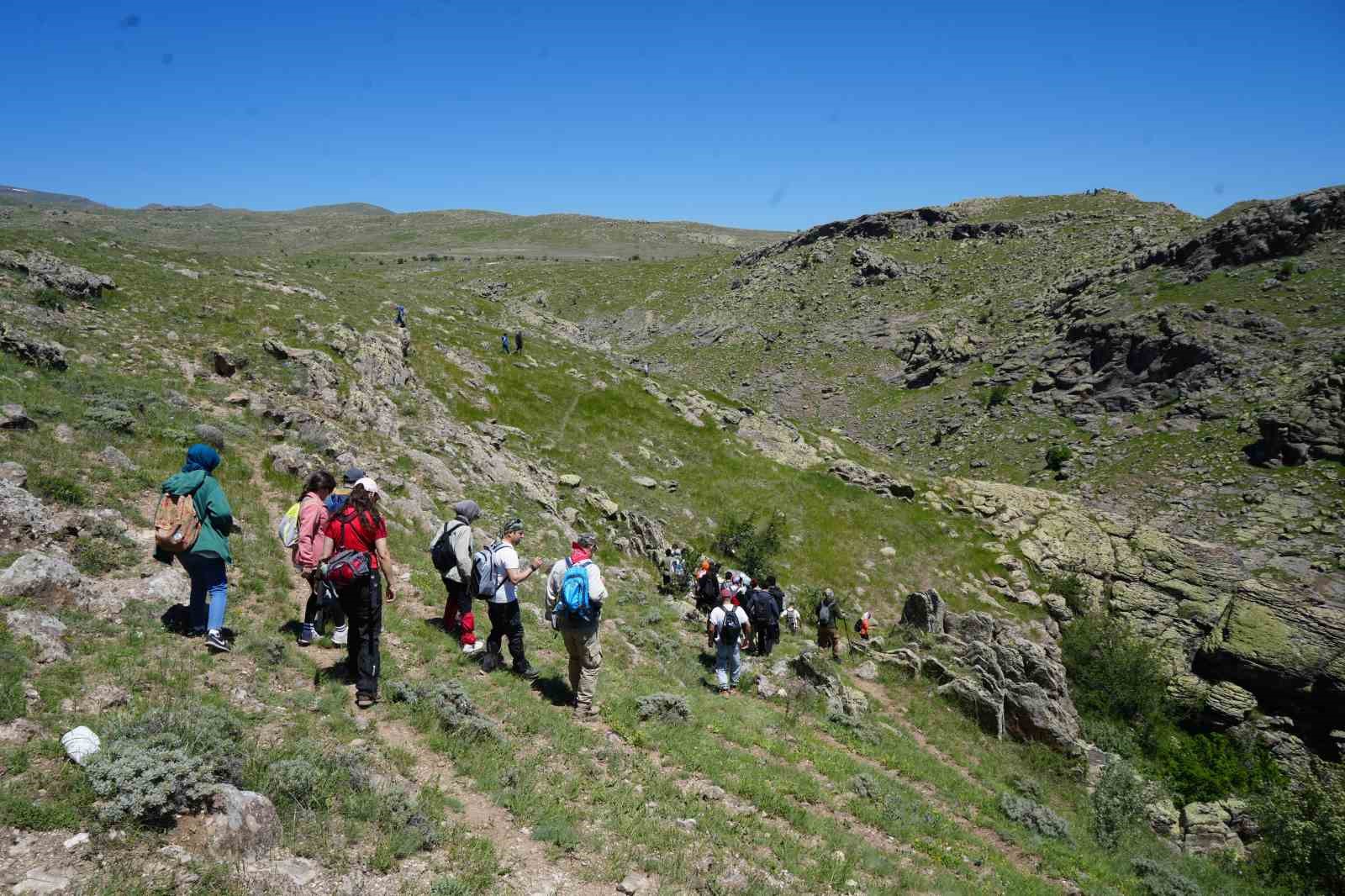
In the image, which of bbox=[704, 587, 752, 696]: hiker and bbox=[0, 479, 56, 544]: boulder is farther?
bbox=[704, 587, 752, 696]: hiker

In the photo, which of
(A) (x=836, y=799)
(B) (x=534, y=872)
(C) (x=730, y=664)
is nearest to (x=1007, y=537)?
(C) (x=730, y=664)

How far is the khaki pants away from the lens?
10172 millimetres

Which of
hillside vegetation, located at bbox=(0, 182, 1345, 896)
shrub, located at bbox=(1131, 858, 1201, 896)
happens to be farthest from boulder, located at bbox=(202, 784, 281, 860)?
shrub, located at bbox=(1131, 858, 1201, 896)

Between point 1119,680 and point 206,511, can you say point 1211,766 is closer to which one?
point 1119,680

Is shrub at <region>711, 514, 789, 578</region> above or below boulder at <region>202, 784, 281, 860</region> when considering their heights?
below

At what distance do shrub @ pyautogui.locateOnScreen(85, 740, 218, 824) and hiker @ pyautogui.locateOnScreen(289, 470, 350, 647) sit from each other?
152 inches

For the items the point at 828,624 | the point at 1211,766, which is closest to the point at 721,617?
the point at 828,624

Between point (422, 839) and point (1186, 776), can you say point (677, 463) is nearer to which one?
point (1186, 776)

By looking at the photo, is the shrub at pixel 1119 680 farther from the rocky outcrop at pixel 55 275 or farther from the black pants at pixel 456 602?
the rocky outcrop at pixel 55 275

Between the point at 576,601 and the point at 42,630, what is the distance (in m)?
6.48

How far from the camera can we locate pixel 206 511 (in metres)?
8.77

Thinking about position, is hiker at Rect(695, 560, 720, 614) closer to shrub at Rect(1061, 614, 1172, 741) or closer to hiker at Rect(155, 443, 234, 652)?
hiker at Rect(155, 443, 234, 652)

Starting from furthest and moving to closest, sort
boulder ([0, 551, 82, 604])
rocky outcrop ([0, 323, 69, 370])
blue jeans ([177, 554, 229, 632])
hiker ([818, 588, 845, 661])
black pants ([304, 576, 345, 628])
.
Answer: hiker ([818, 588, 845, 661]) < rocky outcrop ([0, 323, 69, 370]) < black pants ([304, 576, 345, 628]) < blue jeans ([177, 554, 229, 632]) < boulder ([0, 551, 82, 604])

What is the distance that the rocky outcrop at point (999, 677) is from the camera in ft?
63.4
